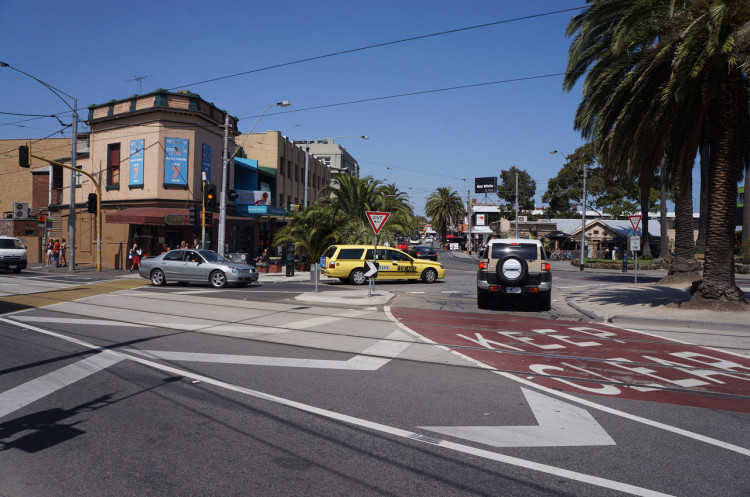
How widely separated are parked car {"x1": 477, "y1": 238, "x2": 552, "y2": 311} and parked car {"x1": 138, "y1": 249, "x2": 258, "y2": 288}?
10030mm

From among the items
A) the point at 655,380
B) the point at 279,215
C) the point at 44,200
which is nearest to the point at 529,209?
the point at 279,215

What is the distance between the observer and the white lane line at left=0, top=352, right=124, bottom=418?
5.99m

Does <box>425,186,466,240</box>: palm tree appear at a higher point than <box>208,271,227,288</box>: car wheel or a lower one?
higher

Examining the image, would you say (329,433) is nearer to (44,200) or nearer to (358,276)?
(358,276)

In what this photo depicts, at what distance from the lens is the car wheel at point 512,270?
46.2 feet

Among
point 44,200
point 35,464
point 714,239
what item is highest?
point 44,200

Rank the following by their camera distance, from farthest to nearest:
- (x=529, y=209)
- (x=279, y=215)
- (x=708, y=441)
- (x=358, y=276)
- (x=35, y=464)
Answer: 1. (x=529, y=209)
2. (x=279, y=215)
3. (x=358, y=276)
4. (x=708, y=441)
5. (x=35, y=464)

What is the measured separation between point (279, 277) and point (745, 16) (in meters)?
20.7

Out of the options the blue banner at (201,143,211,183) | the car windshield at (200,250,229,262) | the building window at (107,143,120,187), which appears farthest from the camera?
the building window at (107,143,120,187)

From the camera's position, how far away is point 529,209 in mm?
89438

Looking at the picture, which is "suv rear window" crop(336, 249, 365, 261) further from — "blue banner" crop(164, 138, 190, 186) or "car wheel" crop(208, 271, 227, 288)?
"blue banner" crop(164, 138, 190, 186)

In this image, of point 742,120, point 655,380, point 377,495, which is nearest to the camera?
Result: point 377,495

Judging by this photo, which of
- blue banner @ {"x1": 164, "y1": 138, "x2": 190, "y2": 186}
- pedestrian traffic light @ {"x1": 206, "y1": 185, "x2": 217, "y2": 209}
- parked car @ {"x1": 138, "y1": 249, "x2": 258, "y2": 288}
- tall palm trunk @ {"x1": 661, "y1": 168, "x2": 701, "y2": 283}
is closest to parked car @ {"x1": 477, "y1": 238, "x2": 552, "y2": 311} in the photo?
parked car @ {"x1": 138, "y1": 249, "x2": 258, "y2": 288}

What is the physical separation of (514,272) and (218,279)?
11.8m
